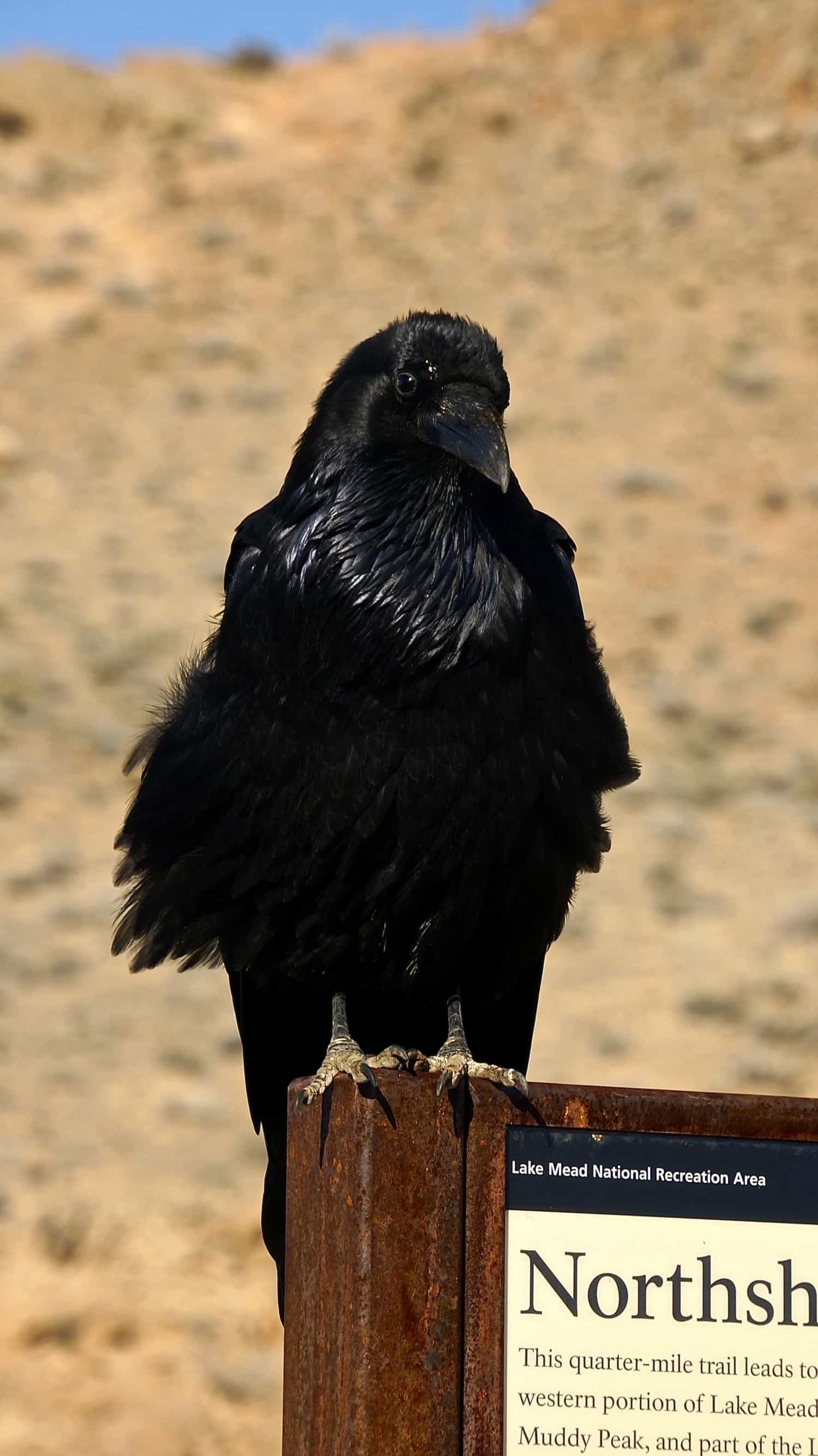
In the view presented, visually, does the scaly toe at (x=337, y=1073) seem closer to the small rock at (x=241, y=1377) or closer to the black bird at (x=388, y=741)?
the black bird at (x=388, y=741)

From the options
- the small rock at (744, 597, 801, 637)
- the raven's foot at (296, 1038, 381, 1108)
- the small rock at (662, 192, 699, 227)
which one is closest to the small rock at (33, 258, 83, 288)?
the small rock at (662, 192, 699, 227)

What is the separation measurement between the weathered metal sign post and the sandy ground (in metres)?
7.01

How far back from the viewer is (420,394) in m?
4.50

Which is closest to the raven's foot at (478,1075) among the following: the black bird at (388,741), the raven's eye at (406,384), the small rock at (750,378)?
the black bird at (388,741)

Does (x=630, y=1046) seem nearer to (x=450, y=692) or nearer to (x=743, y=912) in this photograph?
(x=743, y=912)

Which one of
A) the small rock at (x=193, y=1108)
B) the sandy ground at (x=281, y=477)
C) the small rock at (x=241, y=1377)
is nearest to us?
the small rock at (x=241, y=1377)

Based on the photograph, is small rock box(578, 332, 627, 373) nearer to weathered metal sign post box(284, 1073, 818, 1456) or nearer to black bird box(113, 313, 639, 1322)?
black bird box(113, 313, 639, 1322)

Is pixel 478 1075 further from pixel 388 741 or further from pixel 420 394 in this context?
pixel 420 394

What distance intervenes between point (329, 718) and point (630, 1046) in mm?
9370

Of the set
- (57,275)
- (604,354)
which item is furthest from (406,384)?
(57,275)

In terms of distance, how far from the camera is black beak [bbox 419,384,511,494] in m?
4.32

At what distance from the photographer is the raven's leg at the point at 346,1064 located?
355 cm

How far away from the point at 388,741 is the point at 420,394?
2.76ft

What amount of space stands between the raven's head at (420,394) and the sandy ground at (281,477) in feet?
22.0
